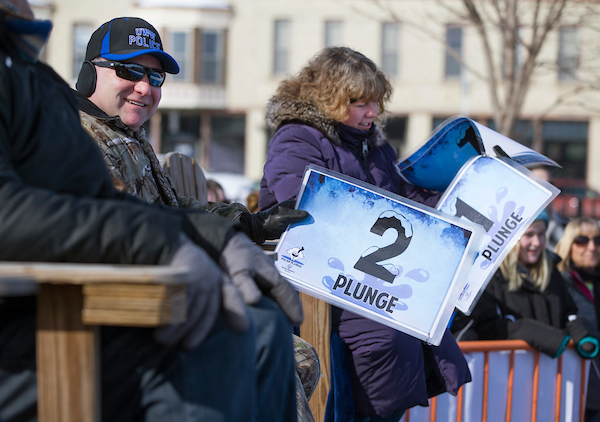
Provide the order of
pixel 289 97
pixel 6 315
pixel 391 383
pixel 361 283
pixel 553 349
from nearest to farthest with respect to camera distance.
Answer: pixel 6 315, pixel 361 283, pixel 391 383, pixel 289 97, pixel 553 349

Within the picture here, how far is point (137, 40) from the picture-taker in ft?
8.33

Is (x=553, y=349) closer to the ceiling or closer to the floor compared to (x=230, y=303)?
closer to the floor

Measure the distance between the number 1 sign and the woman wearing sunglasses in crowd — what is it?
2361 mm

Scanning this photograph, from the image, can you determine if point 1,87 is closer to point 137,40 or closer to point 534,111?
point 137,40

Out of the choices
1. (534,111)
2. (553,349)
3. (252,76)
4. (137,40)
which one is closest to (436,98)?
(534,111)

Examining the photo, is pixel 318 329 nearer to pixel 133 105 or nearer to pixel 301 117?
pixel 301 117

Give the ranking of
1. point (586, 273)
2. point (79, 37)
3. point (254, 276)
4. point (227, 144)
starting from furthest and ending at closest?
point (227, 144) < point (79, 37) < point (586, 273) < point (254, 276)

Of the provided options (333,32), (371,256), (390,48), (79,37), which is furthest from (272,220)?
(79,37)

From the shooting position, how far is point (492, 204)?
2875 millimetres

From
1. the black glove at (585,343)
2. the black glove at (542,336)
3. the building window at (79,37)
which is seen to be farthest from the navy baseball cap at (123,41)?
the building window at (79,37)

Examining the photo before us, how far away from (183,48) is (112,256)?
1015 inches

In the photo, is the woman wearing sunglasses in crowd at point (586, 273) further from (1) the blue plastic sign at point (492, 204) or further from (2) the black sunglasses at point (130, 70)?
(2) the black sunglasses at point (130, 70)

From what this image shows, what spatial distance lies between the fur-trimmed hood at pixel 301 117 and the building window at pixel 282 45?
2174 cm

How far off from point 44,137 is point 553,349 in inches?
135
